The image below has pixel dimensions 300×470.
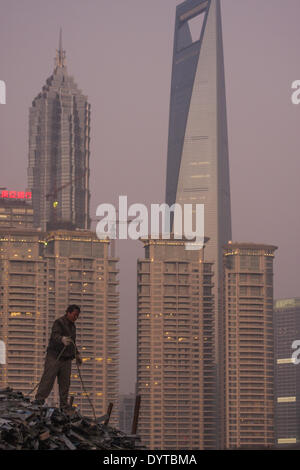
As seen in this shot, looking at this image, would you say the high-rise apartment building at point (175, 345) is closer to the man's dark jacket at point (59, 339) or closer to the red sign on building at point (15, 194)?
the red sign on building at point (15, 194)

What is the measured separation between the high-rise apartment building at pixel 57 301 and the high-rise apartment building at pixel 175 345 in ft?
16.4

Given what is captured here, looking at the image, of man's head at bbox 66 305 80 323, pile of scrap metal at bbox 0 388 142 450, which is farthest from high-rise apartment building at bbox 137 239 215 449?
pile of scrap metal at bbox 0 388 142 450

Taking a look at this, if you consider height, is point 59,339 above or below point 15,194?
below

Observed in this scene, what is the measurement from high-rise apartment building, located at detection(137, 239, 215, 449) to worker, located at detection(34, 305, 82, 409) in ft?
474

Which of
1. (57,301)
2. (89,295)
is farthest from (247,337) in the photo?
(57,301)

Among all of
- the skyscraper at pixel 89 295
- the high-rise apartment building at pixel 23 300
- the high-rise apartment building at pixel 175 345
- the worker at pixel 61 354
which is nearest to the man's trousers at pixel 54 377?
the worker at pixel 61 354

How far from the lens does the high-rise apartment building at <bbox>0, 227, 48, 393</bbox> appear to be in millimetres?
153750

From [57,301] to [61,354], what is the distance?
15103 cm

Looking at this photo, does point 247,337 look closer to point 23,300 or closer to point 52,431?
point 23,300

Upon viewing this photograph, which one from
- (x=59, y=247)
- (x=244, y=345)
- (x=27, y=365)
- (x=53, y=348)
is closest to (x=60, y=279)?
(x=59, y=247)

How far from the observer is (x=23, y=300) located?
6230 inches

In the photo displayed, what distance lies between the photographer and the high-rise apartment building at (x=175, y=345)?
157625 millimetres
